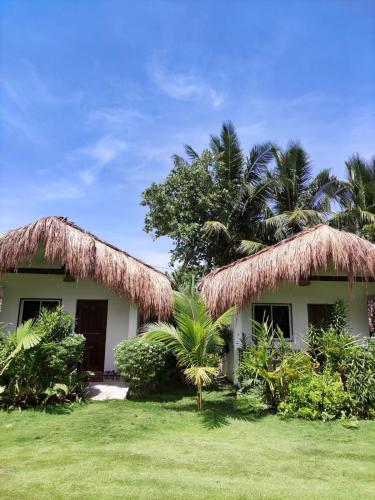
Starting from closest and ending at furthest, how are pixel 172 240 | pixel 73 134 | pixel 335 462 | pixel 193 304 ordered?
pixel 335 462 < pixel 193 304 < pixel 73 134 < pixel 172 240

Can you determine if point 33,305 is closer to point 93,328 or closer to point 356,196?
point 93,328

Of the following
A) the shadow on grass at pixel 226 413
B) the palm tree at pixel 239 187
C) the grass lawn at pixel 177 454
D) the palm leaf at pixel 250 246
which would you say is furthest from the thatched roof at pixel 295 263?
the palm tree at pixel 239 187

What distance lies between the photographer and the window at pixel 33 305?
31.5 feet

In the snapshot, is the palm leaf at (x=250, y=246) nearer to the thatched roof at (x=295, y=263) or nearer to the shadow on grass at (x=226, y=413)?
the thatched roof at (x=295, y=263)

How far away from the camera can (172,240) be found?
617 inches

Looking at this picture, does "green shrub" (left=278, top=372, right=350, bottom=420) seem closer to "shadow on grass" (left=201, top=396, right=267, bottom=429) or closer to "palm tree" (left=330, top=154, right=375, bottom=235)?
"shadow on grass" (left=201, top=396, right=267, bottom=429)

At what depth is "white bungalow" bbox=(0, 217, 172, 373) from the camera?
8430 mm

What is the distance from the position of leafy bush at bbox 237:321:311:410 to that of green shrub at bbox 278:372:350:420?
0.17 m

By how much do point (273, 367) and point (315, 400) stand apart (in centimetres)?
88

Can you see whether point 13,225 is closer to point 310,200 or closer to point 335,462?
point 335,462


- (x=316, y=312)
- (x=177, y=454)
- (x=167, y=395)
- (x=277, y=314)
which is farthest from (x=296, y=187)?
(x=177, y=454)

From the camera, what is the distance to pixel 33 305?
9.67 metres

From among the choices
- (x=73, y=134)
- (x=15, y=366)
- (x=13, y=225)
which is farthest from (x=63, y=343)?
(x=73, y=134)

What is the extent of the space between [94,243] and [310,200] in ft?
36.2
